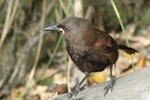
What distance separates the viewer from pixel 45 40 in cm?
705

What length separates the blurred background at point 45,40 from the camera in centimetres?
636

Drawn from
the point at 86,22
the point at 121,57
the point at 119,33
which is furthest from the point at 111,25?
the point at 86,22

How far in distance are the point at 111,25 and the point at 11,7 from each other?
1797 millimetres

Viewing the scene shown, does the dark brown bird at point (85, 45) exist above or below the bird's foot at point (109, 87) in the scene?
above

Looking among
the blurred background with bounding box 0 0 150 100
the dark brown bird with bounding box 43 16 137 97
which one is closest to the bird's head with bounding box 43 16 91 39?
the dark brown bird with bounding box 43 16 137 97

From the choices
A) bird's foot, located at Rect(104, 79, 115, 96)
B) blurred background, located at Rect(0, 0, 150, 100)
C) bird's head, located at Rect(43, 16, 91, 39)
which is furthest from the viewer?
blurred background, located at Rect(0, 0, 150, 100)

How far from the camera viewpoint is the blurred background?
6.36 meters

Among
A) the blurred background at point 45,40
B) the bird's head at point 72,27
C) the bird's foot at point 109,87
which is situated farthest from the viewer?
the blurred background at point 45,40

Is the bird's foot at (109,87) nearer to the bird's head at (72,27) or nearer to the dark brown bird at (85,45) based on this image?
the dark brown bird at (85,45)

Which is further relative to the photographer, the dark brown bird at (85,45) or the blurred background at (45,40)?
the blurred background at (45,40)

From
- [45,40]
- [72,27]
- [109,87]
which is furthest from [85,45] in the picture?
[45,40]

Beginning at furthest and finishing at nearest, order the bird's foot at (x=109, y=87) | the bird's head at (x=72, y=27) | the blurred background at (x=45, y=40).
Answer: the blurred background at (x=45, y=40), the bird's head at (x=72, y=27), the bird's foot at (x=109, y=87)

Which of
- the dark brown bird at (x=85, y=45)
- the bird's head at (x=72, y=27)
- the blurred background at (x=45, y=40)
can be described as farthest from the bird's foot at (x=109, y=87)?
the blurred background at (x=45, y=40)

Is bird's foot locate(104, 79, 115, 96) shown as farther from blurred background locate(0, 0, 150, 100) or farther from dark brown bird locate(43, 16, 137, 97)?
blurred background locate(0, 0, 150, 100)
